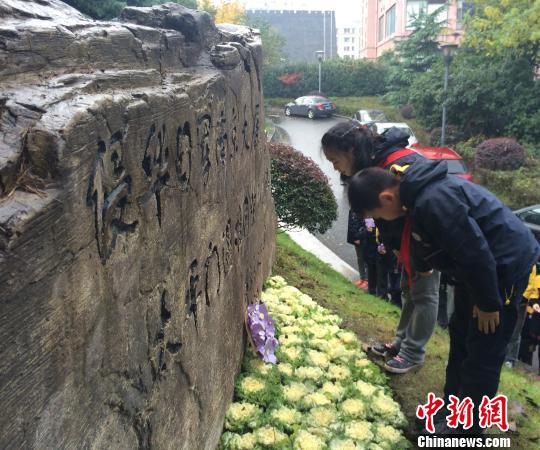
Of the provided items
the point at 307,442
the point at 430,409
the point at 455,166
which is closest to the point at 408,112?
the point at 455,166

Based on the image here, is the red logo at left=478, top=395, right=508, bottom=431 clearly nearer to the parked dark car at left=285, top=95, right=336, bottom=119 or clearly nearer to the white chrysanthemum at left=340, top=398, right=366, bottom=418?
the white chrysanthemum at left=340, top=398, right=366, bottom=418

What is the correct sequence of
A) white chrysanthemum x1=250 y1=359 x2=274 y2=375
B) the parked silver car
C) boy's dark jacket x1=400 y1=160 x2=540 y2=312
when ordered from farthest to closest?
the parked silver car
white chrysanthemum x1=250 y1=359 x2=274 y2=375
boy's dark jacket x1=400 y1=160 x2=540 y2=312

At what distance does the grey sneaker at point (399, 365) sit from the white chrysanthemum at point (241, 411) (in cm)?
98

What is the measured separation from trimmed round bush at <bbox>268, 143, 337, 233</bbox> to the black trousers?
380 centimetres

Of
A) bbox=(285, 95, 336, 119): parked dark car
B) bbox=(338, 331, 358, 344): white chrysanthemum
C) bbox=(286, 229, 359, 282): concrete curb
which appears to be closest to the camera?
bbox=(338, 331, 358, 344): white chrysanthemum

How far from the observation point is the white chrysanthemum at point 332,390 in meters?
3.10

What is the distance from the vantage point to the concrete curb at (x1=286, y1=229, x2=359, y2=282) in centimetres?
730

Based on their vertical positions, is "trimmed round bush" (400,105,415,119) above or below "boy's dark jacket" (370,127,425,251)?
below

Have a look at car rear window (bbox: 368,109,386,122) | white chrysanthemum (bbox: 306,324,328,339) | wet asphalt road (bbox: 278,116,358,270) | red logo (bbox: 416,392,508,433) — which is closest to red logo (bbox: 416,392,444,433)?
red logo (bbox: 416,392,508,433)

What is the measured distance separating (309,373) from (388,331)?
1.14 metres

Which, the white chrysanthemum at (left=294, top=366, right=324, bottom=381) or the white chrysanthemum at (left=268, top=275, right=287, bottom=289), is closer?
the white chrysanthemum at (left=294, top=366, right=324, bottom=381)

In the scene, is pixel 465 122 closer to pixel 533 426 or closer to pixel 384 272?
pixel 384 272

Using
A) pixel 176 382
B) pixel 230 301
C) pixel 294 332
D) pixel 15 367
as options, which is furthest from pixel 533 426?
pixel 15 367

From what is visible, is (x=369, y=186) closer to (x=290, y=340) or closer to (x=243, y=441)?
(x=243, y=441)
